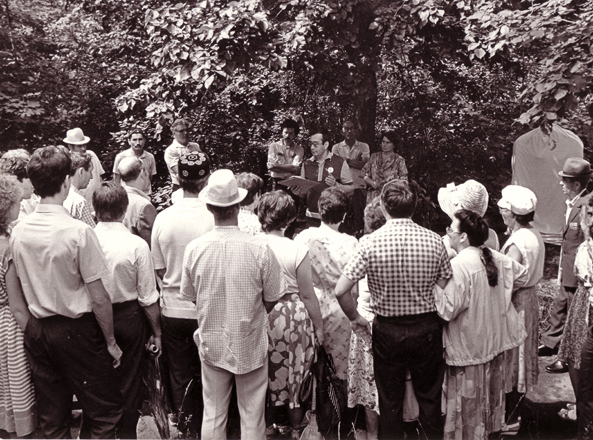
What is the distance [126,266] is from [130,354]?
0.55 metres

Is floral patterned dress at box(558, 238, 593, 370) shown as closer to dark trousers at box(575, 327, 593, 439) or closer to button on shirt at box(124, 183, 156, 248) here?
dark trousers at box(575, 327, 593, 439)

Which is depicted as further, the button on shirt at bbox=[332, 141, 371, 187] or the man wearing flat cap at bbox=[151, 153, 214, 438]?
the button on shirt at bbox=[332, 141, 371, 187]

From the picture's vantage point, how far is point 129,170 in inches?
180

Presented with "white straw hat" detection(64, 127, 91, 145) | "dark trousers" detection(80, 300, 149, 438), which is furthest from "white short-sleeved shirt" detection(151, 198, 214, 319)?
"white straw hat" detection(64, 127, 91, 145)

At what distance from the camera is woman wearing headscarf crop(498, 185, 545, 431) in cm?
405

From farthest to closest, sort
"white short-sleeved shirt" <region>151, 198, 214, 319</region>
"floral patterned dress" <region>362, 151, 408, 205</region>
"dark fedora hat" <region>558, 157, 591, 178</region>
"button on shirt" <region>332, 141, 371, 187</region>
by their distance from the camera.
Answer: "button on shirt" <region>332, 141, 371, 187</region> → "floral patterned dress" <region>362, 151, 408, 205</region> → "dark fedora hat" <region>558, 157, 591, 178</region> → "white short-sleeved shirt" <region>151, 198, 214, 319</region>

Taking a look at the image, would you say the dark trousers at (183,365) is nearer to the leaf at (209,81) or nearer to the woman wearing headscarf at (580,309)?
the woman wearing headscarf at (580,309)

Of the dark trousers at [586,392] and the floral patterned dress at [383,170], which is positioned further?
the floral patterned dress at [383,170]

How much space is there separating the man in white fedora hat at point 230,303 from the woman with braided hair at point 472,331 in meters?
1.09

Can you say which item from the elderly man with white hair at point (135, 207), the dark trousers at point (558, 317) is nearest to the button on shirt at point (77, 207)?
the elderly man with white hair at point (135, 207)

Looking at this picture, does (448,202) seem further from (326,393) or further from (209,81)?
(209,81)

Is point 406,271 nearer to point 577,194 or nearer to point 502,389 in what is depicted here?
point 502,389

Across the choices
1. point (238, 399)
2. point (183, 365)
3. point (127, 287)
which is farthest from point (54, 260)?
point (238, 399)

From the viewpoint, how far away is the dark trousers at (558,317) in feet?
17.5
